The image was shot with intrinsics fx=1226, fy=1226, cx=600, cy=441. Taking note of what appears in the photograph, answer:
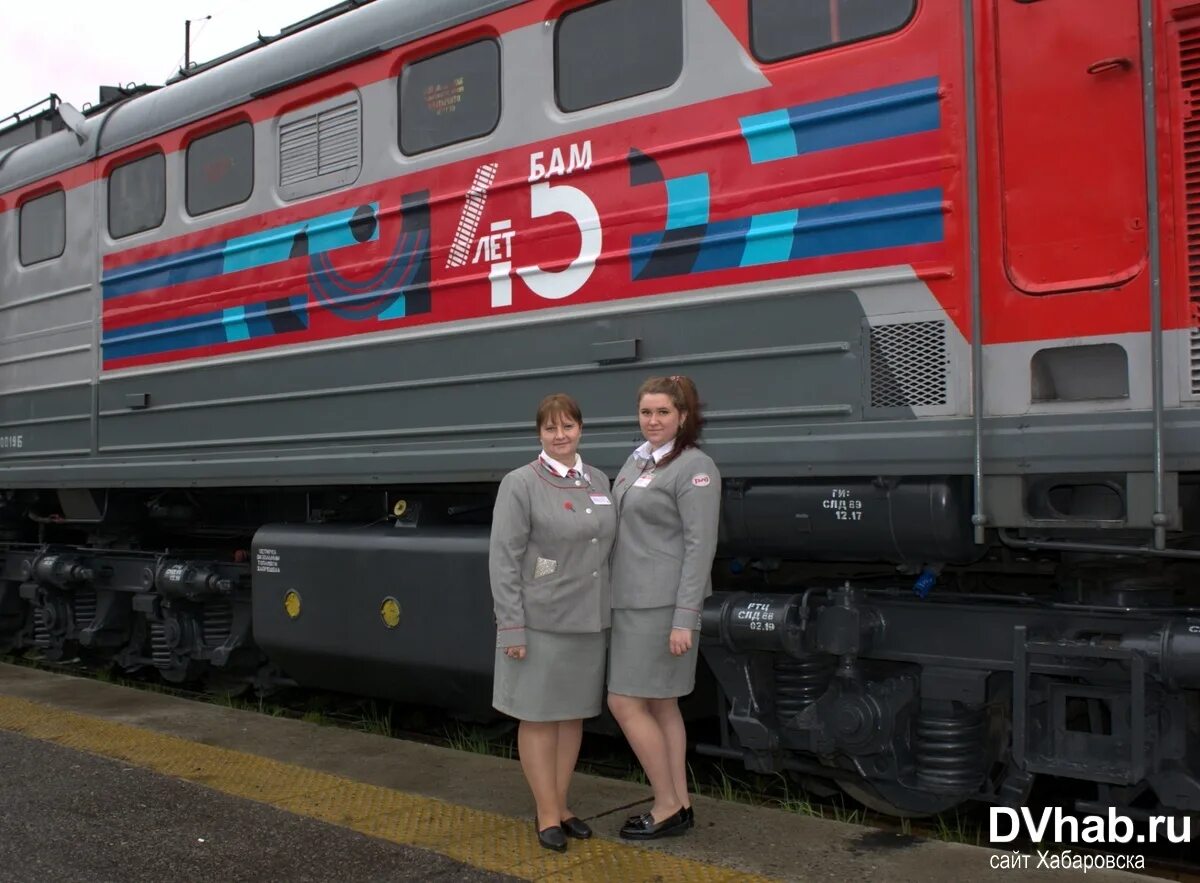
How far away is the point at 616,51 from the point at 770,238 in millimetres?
1194

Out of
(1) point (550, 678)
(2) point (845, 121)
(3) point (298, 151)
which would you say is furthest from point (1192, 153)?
(3) point (298, 151)

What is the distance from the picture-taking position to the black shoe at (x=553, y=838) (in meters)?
4.34

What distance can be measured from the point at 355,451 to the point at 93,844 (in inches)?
94.6

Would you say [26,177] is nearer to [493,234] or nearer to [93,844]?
[493,234]

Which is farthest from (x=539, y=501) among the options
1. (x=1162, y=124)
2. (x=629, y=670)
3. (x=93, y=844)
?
(x=1162, y=124)

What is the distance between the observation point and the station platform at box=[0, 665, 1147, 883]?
4.13m

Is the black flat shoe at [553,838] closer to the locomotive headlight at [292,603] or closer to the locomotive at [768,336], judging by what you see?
the locomotive at [768,336]

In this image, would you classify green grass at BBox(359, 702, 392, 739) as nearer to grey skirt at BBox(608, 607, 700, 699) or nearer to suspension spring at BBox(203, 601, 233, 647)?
suspension spring at BBox(203, 601, 233, 647)

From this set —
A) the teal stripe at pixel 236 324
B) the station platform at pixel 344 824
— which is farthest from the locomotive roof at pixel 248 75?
the station platform at pixel 344 824

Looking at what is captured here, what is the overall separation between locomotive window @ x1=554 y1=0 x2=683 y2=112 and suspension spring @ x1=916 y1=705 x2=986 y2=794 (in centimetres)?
277

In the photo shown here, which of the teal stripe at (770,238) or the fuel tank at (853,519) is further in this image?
the teal stripe at (770,238)

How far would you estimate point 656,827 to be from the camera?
14.4 ft

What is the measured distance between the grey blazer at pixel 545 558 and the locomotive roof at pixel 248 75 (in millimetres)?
2540

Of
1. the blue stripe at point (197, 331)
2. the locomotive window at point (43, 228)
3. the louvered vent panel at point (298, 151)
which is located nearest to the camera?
the louvered vent panel at point (298, 151)
